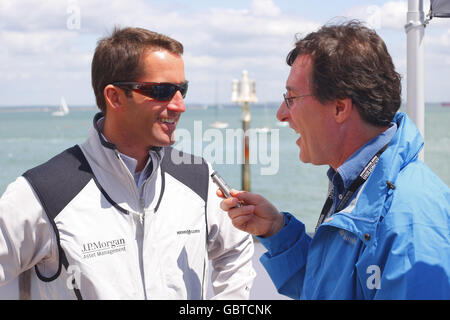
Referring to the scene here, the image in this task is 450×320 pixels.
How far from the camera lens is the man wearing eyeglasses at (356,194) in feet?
4.85

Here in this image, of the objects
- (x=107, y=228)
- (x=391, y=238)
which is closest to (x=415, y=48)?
(x=391, y=238)

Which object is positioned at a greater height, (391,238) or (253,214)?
(391,238)

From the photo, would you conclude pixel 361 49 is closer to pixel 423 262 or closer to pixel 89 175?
pixel 423 262

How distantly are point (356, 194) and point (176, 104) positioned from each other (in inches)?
37.0

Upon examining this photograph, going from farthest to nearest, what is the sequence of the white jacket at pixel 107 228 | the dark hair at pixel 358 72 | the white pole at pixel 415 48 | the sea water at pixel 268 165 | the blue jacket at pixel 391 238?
the sea water at pixel 268 165 < the white pole at pixel 415 48 < the white jacket at pixel 107 228 < the dark hair at pixel 358 72 < the blue jacket at pixel 391 238

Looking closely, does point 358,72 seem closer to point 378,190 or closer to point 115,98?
point 378,190

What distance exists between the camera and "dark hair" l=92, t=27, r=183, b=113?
229cm

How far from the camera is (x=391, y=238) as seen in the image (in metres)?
1.51

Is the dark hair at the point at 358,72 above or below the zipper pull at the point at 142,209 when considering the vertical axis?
above

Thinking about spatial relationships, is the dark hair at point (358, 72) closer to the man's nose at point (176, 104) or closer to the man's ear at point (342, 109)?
the man's ear at point (342, 109)

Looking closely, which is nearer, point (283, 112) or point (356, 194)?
point (356, 194)

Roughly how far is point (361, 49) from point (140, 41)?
3.18 ft

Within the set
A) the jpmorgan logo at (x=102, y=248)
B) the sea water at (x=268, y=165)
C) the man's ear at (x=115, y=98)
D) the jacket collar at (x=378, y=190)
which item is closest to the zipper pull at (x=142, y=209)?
the jpmorgan logo at (x=102, y=248)

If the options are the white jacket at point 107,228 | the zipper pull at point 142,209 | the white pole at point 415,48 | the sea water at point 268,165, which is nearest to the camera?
the white jacket at point 107,228
